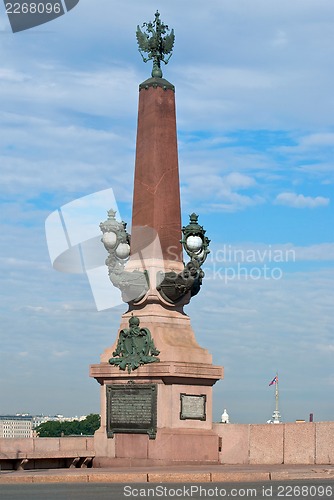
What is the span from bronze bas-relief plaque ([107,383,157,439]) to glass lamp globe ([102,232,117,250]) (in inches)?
136

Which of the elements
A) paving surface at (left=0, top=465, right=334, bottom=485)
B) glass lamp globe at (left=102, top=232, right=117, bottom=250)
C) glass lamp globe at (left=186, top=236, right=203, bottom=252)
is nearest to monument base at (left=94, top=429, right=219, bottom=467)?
paving surface at (left=0, top=465, right=334, bottom=485)

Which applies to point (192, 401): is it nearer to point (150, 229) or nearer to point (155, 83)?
point (150, 229)

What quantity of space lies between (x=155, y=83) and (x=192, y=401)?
7890 mm

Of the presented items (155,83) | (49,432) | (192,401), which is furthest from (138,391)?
(49,432)

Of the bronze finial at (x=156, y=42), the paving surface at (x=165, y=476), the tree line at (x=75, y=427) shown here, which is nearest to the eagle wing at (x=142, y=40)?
the bronze finial at (x=156, y=42)

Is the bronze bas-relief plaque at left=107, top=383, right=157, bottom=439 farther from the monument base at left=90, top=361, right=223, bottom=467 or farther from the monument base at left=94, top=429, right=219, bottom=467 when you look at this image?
the monument base at left=94, top=429, right=219, bottom=467

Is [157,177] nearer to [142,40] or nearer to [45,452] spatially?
[142,40]

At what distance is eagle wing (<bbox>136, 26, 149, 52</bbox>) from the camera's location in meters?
30.4

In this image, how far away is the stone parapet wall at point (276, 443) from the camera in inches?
1129

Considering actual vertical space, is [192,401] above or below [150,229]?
below

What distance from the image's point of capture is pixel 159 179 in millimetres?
29359

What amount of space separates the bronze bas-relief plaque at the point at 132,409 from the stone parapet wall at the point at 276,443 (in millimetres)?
2248

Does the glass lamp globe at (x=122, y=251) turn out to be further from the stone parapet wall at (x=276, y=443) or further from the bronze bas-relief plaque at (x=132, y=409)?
the stone parapet wall at (x=276, y=443)

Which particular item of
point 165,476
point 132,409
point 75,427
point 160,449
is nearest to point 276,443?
point 160,449
